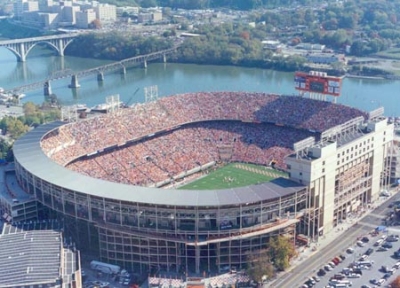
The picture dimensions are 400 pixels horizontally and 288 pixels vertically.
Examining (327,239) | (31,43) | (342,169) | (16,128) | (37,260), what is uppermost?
(31,43)

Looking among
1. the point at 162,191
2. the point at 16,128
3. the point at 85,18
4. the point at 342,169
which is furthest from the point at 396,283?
the point at 85,18

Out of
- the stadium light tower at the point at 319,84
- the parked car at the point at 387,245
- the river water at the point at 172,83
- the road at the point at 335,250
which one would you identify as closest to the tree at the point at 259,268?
the road at the point at 335,250

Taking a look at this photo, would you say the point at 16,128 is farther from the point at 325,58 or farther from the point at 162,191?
the point at 325,58

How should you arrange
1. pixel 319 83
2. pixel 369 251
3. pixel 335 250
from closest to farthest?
pixel 369 251 < pixel 335 250 < pixel 319 83

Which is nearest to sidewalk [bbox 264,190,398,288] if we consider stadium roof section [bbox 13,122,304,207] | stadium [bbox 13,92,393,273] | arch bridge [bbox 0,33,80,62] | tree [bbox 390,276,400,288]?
stadium [bbox 13,92,393,273]

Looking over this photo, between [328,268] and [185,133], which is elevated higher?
[185,133]

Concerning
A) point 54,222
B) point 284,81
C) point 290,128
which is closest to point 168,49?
point 284,81
